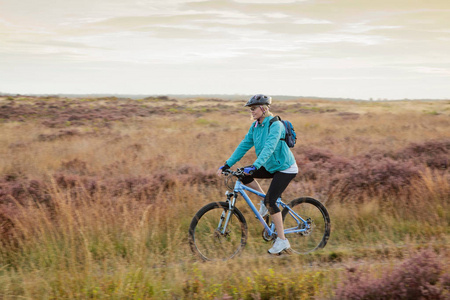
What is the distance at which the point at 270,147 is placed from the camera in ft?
16.3

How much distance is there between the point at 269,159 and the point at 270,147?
35cm

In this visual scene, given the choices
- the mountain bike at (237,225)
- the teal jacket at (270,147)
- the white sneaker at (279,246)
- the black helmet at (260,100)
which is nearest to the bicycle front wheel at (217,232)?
the mountain bike at (237,225)

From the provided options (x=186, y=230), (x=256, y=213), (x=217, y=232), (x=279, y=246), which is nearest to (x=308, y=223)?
(x=279, y=246)

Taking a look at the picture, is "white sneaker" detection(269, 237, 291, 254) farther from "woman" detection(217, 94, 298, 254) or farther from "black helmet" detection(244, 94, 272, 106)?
"black helmet" detection(244, 94, 272, 106)

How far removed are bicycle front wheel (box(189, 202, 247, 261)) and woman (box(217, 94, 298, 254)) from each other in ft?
1.51

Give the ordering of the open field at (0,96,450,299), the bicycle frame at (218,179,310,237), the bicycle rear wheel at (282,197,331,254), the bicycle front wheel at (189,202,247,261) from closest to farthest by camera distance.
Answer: the open field at (0,96,450,299) → the bicycle front wheel at (189,202,247,261) → the bicycle frame at (218,179,310,237) → the bicycle rear wheel at (282,197,331,254)

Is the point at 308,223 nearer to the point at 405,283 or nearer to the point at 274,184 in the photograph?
the point at 274,184

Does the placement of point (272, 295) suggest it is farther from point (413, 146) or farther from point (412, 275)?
point (413, 146)

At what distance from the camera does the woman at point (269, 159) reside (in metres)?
5.00

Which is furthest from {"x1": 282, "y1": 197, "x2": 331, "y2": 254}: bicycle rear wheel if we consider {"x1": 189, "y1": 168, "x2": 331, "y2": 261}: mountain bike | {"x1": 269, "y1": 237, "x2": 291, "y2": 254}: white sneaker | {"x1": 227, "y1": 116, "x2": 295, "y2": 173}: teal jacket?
{"x1": 227, "y1": 116, "x2": 295, "y2": 173}: teal jacket

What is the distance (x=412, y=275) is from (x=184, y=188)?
508 centimetres

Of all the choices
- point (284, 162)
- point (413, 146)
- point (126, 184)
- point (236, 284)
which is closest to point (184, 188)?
point (126, 184)

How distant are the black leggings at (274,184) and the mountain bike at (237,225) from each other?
0.14 meters

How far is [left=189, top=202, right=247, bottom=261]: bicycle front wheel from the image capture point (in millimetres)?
5227
